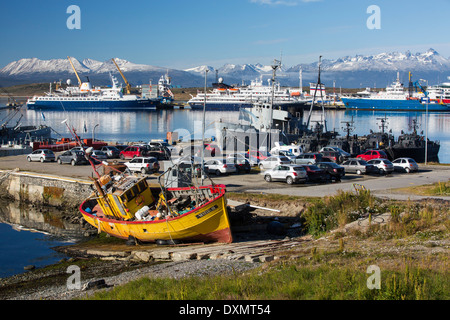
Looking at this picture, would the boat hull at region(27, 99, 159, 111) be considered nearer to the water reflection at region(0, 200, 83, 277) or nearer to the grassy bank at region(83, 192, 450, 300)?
Result: the water reflection at region(0, 200, 83, 277)

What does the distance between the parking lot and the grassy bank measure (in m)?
5.37

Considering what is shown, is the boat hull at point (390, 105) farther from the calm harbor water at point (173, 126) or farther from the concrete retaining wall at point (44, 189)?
the concrete retaining wall at point (44, 189)

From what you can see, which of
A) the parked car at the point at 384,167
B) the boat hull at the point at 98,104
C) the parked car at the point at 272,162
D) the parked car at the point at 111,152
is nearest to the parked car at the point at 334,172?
the parked car at the point at 384,167

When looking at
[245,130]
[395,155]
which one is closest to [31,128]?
[245,130]

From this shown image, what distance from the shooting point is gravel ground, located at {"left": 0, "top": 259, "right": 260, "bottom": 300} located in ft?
39.5

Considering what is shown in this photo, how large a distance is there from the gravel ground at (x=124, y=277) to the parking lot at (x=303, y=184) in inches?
315

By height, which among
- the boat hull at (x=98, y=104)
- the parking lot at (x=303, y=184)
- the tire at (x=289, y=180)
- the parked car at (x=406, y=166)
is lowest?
the parking lot at (x=303, y=184)

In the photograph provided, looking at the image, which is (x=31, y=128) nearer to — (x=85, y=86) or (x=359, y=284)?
(x=359, y=284)

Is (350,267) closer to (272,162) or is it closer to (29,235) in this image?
(29,235)

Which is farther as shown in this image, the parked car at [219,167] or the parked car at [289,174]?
the parked car at [219,167]

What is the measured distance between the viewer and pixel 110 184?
20484mm

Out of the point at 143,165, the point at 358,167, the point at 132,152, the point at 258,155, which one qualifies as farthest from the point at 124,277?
the point at 132,152

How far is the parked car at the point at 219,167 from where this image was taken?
27.9 m

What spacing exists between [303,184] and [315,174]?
103cm
